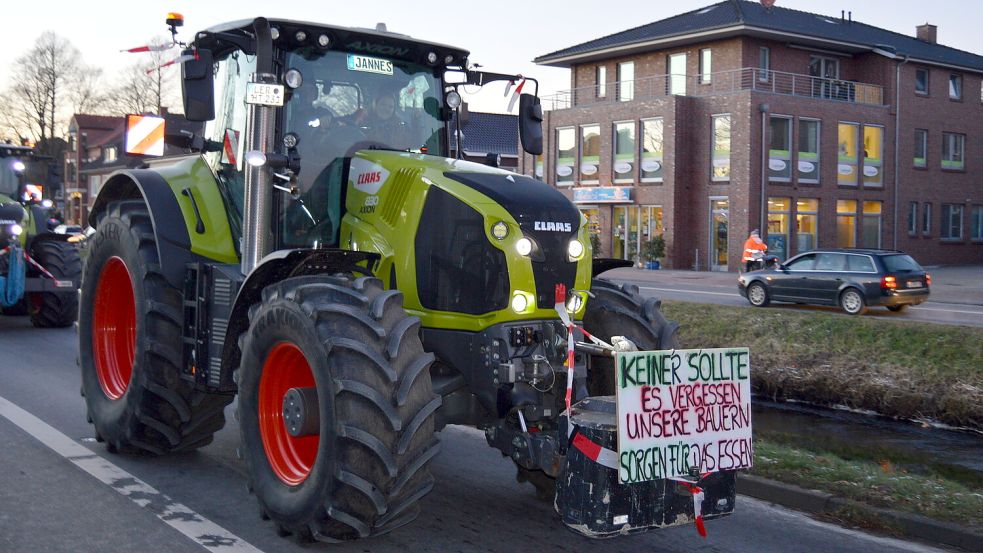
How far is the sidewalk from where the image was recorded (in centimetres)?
2831

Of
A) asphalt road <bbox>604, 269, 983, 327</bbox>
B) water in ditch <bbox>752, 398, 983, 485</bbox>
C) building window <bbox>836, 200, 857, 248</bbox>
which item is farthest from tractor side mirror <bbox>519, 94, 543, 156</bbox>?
building window <bbox>836, 200, 857, 248</bbox>

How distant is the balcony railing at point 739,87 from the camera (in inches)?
1613

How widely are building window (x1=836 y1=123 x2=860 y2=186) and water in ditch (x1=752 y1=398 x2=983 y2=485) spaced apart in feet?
103

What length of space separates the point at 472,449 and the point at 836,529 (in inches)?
117

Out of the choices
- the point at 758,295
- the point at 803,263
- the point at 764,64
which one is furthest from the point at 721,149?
the point at 803,263

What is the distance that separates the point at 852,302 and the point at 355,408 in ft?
65.5

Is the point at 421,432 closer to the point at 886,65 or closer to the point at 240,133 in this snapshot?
the point at 240,133

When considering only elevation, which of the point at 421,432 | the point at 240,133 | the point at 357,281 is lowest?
the point at 421,432

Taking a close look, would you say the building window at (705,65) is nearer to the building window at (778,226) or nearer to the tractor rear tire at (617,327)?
the building window at (778,226)

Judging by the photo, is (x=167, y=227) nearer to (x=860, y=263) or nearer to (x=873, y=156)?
(x=860, y=263)

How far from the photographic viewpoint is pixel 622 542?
591 cm

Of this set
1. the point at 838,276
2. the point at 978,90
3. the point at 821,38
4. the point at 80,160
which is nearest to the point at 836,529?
the point at 838,276

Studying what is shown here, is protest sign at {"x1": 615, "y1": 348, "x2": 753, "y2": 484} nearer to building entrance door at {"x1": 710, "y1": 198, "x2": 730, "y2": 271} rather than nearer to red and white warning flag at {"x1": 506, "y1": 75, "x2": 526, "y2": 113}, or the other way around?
red and white warning flag at {"x1": 506, "y1": 75, "x2": 526, "y2": 113}

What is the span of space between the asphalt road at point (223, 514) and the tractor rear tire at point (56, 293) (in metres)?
7.70
